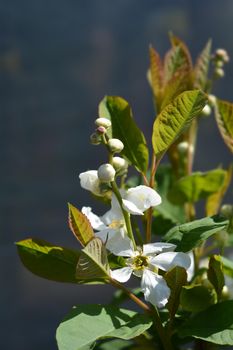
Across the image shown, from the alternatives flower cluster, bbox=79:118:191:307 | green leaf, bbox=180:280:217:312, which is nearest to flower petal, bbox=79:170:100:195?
flower cluster, bbox=79:118:191:307

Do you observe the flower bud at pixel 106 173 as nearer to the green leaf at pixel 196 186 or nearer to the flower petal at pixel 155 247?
the flower petal at pixel 155 247

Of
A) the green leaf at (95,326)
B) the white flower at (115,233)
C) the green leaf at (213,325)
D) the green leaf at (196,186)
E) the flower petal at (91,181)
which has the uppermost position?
the flower petal at (91,181)

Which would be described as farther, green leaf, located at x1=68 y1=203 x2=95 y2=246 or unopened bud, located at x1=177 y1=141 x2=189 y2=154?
unopened bud, located at x1=177 y1=141 x2=189 y2=154

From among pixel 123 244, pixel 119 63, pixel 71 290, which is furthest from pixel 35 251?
pixel 119 63

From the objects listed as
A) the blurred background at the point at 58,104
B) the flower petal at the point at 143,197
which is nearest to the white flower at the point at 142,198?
the flower petal at the point at 143,197

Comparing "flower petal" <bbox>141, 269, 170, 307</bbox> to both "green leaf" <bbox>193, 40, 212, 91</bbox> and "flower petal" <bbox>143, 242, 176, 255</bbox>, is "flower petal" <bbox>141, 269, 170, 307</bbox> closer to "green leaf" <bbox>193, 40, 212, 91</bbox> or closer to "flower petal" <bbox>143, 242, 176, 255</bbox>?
"flower petal" <bbox>143, 242, 176, 255</bbox>
